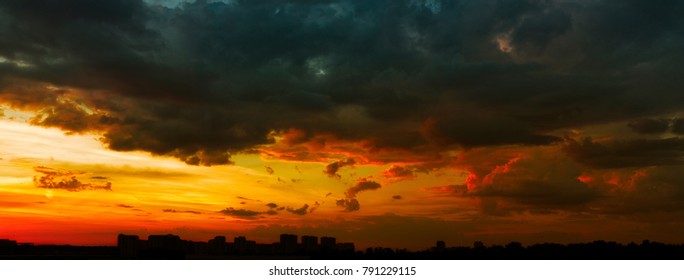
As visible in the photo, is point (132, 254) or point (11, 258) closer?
point (11, 258)

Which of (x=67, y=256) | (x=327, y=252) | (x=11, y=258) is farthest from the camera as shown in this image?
(x=327, y=252)

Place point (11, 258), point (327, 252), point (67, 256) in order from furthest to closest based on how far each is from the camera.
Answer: point (327, 252)
point (67, 256)
point (11, 258)

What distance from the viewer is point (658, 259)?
2767 centimetres
